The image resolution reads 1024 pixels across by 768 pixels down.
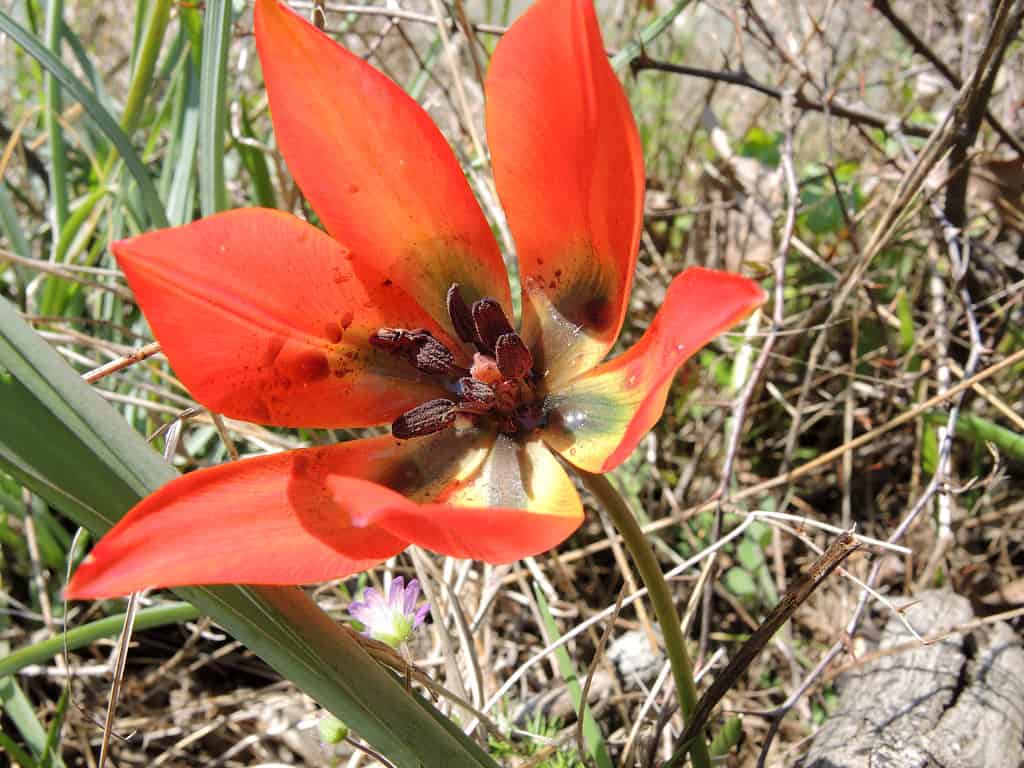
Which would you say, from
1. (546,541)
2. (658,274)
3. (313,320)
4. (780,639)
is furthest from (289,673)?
(658,274)

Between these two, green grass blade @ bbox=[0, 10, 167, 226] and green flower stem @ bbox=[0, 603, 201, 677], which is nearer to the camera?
green flower stem @ bbox=[0, 603, 201, 677]

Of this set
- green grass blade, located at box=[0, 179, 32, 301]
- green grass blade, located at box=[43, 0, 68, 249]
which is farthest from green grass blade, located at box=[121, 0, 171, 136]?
green grass blade, located at box=[0, 179, 32, 301]

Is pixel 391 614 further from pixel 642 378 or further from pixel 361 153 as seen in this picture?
pixel 361 153

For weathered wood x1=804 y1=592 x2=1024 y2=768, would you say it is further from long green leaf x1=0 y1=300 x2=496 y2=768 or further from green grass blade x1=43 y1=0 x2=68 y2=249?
green grass blade x1=43 y1=0 x2=68 y2=249

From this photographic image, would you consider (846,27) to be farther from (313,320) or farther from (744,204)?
(313,320)

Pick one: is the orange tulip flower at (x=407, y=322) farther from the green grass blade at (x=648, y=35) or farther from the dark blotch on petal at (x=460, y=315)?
the green grass blade at (x=648, y=35)

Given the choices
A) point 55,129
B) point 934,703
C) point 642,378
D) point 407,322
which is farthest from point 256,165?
point 934,703

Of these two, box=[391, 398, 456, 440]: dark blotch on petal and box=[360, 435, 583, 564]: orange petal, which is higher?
box=[360, 435, 583, 564]: orange petal

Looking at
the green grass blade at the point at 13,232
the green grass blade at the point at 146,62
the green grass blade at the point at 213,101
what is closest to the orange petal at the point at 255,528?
the green grass blade at the point at 213,101
